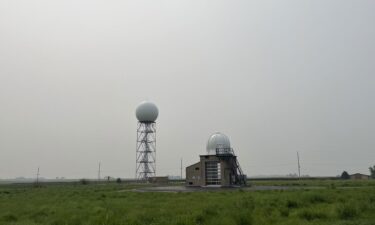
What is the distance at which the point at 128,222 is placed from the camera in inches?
605

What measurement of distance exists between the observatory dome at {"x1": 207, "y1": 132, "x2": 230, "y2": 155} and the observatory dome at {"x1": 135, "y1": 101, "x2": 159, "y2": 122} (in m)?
26.1

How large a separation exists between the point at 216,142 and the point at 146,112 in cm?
2902

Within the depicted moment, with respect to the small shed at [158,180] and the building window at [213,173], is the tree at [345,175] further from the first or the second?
the building window at [213,173]

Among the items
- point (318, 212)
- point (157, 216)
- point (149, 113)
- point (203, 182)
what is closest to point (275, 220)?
point (318, 212)

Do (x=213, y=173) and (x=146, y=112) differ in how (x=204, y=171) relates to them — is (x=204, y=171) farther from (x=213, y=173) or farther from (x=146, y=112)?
(x=146, y=112)

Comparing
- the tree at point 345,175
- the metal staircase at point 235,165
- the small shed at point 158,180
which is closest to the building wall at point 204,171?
the metal staircase at point 235,165

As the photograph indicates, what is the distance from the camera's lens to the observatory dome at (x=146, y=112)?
90562 millimetres

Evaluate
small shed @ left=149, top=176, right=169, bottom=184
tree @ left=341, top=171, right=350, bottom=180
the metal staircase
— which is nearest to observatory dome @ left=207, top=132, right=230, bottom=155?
the metal staircase

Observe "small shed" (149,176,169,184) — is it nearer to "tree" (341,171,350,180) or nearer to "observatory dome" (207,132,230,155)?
"observatory dome" (207,132,230,155)

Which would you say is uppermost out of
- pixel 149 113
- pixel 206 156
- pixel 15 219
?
pixel 149 113

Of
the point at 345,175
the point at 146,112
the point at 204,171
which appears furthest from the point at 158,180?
the point at 345,175

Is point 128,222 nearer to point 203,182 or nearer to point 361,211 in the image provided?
point 361,211

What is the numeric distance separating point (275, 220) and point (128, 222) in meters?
6.73

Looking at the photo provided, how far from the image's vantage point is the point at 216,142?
6744 centimetres
